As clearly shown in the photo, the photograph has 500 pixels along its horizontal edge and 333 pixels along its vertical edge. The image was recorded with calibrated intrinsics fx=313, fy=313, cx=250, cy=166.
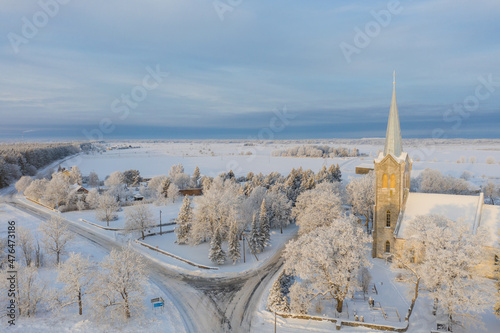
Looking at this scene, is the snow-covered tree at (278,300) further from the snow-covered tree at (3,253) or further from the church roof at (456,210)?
the snow-covered tree at (3,253)

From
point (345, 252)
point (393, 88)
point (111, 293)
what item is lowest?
point (111, 293)

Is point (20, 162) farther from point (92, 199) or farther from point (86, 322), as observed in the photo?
point (86, 322)

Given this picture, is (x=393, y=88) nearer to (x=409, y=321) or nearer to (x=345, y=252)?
(x=345, y=252)

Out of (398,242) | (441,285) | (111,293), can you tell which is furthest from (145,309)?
(398,242)

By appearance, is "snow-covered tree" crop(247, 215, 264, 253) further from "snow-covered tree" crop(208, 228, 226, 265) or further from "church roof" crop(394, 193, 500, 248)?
"church roof" crop(394, 193, 500, 248)

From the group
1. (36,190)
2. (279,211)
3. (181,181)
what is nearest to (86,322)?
(279,211)

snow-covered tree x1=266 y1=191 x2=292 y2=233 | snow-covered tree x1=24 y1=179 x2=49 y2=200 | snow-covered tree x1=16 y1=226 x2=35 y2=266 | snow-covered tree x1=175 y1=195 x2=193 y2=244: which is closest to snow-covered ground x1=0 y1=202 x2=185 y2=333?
snow-covered tree x1=16 y1=226 x2=35 y2=266
